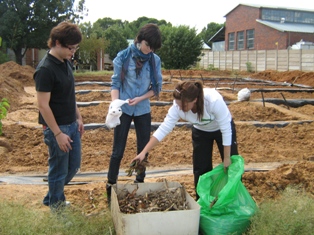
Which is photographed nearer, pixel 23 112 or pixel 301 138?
pixel 301 138

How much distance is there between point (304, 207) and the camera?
308 cm

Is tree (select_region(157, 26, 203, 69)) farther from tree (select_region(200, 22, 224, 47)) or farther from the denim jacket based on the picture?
tree (select_region(200, 22, 224, 47))

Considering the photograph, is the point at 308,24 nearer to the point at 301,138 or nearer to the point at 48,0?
the point at 48,0

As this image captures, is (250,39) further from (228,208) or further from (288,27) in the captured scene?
(228,208)

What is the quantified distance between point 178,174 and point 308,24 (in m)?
37.8

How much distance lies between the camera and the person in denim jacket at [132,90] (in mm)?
3678

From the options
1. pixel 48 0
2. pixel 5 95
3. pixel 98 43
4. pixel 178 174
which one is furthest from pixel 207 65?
pixel 178 174

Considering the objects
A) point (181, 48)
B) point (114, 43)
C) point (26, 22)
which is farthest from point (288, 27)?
point (26, 22)

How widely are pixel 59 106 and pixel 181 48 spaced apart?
29.6 meters

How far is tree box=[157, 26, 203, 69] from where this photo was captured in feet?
A: 105

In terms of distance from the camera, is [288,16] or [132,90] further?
[288,16]

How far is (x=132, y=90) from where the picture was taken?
12.3 ft

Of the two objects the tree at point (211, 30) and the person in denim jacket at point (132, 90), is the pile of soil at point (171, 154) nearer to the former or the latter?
the person in denim jacket at point (132, 90)

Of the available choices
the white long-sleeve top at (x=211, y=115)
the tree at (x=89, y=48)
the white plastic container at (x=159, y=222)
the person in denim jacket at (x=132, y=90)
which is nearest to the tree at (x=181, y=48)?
the tree at (x=89, y=48)
